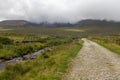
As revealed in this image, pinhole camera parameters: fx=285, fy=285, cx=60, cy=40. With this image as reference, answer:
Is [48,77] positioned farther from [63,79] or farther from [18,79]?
[18,79]

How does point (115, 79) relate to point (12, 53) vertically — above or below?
above

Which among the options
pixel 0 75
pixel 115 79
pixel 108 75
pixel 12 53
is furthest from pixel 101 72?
pixel 12 53

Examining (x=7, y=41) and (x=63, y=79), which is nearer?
(x=63, y=79)

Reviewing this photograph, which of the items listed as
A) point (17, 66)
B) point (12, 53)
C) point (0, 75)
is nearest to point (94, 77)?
point (0, 75)

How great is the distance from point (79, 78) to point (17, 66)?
554 inches

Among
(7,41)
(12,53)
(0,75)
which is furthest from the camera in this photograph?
(7,41)

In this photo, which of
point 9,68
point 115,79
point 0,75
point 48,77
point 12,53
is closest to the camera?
point 115,79

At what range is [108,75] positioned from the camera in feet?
67.6

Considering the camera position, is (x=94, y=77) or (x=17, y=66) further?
(x=17, y=66)

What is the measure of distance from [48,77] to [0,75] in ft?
32.7

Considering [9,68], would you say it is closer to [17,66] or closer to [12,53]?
[17,66]

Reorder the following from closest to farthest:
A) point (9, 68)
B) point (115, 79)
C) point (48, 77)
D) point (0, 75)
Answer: point (115, 79) → point (48, 77) → point (0, 75) → point (9, 68)

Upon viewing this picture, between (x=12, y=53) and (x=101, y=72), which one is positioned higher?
(x=101, y=72)

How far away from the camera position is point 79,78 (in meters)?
20.0
